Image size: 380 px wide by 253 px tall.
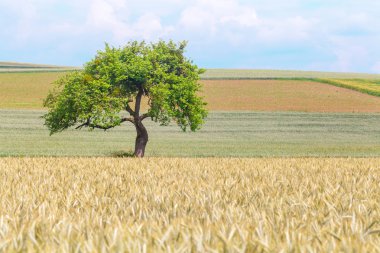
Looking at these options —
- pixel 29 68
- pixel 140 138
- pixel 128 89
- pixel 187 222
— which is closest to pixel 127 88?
pixel 128 89

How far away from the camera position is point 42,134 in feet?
181

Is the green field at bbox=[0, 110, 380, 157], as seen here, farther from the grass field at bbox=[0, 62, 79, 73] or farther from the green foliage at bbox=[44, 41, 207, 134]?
the grass field at bbox=[0, 62, 79, 73]

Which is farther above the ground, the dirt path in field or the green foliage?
the green foliage

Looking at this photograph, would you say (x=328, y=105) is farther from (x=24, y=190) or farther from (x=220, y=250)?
(x=220, y=250)

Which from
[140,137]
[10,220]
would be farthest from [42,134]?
[10,220]

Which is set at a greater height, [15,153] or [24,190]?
[24,190]

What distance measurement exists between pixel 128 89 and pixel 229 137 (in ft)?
70.8

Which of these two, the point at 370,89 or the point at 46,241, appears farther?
the point at 370,89

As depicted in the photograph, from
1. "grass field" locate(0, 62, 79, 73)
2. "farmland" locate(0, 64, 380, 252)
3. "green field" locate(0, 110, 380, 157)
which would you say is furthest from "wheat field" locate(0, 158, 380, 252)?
"grass field" locate(0, 62, 79, 73)

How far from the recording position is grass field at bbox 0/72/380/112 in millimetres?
74188

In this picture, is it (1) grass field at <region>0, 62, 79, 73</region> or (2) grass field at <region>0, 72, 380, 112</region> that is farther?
(1) grass field at <region>0, 62, 79, 73</region>

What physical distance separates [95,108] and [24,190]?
24361 mm

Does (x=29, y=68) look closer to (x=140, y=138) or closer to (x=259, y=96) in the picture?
(x=259, y=96)

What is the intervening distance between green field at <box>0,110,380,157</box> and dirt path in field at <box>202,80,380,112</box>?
4629 millimetres
